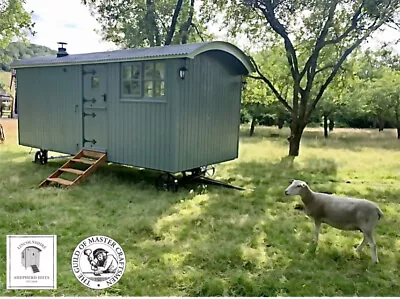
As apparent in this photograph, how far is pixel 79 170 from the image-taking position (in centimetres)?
441

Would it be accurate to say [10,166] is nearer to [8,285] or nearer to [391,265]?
[8,285]

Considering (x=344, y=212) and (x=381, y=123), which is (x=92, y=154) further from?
(x=381, y=123)

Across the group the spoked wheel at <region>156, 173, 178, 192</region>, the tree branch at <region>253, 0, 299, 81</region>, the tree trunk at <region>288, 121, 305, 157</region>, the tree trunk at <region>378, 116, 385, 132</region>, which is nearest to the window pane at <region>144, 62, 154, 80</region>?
the spoked wheel at <region>156, 173, 178, 192</region>

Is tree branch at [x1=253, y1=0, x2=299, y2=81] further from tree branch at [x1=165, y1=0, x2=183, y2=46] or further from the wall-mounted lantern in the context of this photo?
the wall-mounted lantern

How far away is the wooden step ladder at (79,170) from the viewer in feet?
12.7

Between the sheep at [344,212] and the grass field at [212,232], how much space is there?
18cm

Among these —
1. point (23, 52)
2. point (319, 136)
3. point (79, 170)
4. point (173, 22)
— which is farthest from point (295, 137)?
point (23, 52)

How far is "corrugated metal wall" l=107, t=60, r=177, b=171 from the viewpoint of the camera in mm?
3781

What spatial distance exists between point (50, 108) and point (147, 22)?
3.51 meters

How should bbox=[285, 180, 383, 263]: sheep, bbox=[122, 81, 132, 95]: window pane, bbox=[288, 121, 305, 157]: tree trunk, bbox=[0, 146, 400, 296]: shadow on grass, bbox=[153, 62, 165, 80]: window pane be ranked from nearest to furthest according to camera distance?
1. bbox=[0, 146, 400, 296]: shadow on grass
2. bbox=[285, 180, 383, 263]: sheep
3. bbox=[153, 62, 165, 80]: window pane
4. bbox=[122, 81, 132, 95]: window pane
5. bbox=[288, 121, 305, 157]: tree trunk

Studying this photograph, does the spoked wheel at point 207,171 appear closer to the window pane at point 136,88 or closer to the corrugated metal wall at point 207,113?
the corrugated metal wall at point 207,113

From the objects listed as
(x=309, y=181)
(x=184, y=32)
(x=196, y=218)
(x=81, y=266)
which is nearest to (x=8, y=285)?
(x=81, y=266)

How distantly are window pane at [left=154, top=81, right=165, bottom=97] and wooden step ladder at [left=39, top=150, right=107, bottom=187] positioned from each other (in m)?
1.17

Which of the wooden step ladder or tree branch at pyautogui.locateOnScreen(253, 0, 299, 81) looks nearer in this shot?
the wooden step ladder
